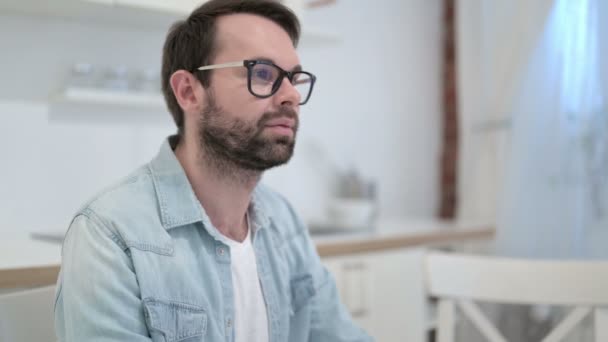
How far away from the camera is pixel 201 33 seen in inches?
47.4

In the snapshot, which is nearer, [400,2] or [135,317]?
[135,317]

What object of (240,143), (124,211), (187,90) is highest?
(187,90)

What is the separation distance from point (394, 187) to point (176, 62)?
1.96 meters

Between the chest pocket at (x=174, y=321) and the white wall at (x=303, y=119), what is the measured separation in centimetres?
117

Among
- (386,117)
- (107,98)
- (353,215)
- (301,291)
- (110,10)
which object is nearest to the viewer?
(301,291)

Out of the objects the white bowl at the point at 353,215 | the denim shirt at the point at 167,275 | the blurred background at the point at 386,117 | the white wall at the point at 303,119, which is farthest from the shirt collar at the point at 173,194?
the white bowl at the point at 353,215

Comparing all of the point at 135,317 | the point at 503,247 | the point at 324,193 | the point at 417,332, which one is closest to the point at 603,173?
the point at 503,247

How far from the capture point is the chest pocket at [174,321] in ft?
3.23

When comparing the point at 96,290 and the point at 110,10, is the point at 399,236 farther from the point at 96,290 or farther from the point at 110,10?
the point at 96,290

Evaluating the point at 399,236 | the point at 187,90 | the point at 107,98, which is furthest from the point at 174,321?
the point at 399,236

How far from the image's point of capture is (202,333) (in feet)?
3.46

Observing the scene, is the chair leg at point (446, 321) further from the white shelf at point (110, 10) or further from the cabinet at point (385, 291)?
the white shelf at point (110, 10)

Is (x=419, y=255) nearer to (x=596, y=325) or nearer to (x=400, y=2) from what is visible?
(x=596, y=325)

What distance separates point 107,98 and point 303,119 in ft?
2.97
